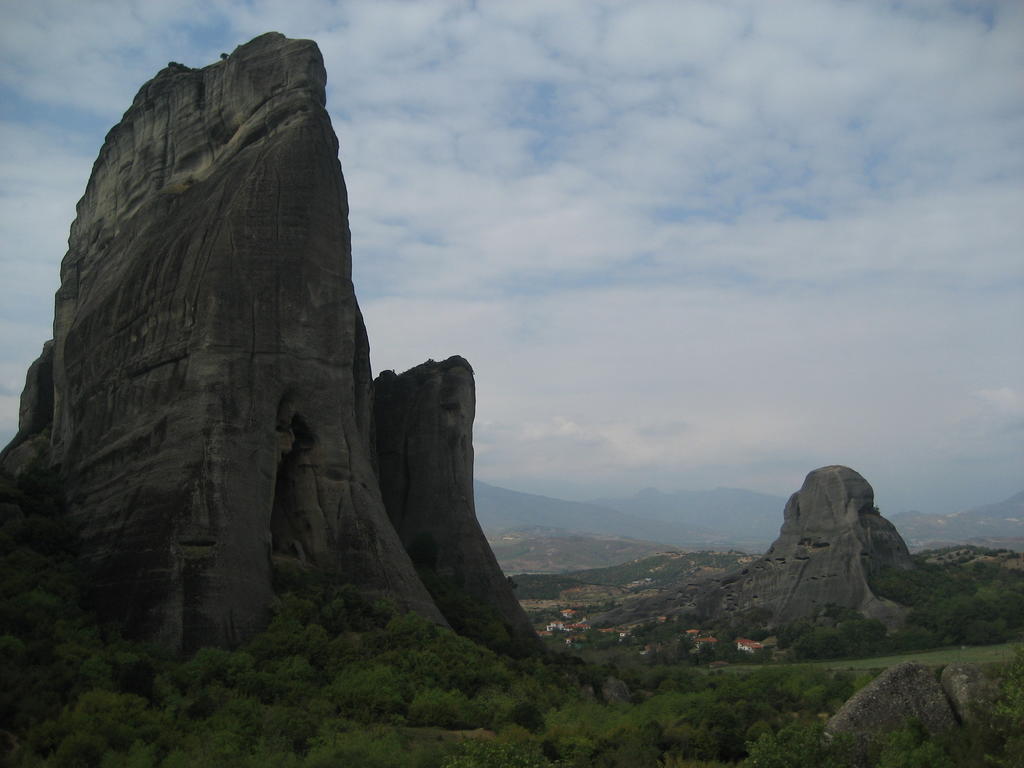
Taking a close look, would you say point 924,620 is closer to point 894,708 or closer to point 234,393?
point 894,708

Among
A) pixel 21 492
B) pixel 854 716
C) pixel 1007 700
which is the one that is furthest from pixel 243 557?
pixel 1007 700

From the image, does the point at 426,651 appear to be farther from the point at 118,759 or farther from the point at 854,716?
the point at 854,716

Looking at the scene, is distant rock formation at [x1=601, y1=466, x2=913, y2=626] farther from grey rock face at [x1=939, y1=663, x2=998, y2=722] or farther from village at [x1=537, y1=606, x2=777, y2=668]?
grey rock face at [x1=939, y1=663, x2=998, y2=722]

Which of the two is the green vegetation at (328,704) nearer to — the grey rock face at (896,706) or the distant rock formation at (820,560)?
the grey rock face at (896,706)

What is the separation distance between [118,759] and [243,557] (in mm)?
9329

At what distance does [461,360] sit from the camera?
48219 mm

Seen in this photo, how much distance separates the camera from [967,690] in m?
21.9

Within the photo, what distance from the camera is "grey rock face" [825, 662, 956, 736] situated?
21.3 metres

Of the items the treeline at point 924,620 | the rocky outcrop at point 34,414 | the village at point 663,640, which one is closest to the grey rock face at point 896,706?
the rocky outcrop at point 34,414

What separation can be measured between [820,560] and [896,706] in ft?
216

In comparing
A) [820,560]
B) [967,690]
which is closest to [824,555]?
[820,560]

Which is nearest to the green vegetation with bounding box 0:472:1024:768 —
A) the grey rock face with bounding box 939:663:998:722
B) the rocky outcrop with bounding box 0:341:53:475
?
the grey rock face with bounding box 939:663:998:722

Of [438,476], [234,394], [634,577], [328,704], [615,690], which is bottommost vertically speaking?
[634,577]

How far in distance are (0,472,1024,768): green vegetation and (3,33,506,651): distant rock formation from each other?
1.33 meters
